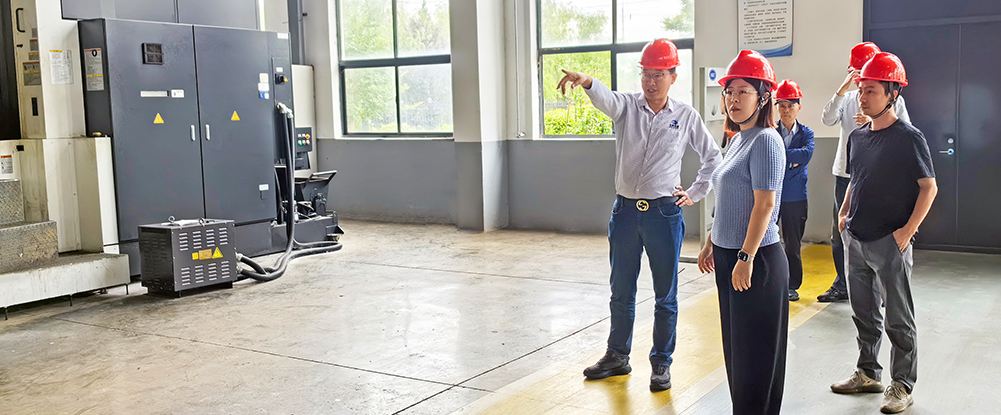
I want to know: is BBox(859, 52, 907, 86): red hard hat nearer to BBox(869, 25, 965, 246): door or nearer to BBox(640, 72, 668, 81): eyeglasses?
BBox(640, 72, 668, 81): eyeglasses

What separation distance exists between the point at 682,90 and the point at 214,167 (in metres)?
4.49

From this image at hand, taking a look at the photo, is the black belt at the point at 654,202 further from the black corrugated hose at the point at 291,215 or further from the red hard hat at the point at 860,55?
the black corrugated hose at the point at 291,215

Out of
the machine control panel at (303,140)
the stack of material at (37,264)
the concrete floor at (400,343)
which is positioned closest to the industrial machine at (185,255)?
the concrete floor at (400,343)

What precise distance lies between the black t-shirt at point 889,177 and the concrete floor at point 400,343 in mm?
756

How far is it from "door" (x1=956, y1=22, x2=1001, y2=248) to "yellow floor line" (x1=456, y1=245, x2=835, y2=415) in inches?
123

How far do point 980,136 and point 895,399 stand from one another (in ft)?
14.9

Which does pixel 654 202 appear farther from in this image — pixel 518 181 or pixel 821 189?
pixel 518 181

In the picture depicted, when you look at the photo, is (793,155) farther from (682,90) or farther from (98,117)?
(98,117)

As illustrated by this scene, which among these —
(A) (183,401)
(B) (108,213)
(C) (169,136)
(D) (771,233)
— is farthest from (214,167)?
(D) (771,233)

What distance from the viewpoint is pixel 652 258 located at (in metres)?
3.64

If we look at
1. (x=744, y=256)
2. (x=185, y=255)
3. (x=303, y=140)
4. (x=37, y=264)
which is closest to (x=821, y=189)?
(x=303, y=140)

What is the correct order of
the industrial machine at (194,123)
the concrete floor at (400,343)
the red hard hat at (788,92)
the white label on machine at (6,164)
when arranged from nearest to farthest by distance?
1. the concrete floor at (400,343)
2. the red hard hat at (788,92)
3. the white label on machine at (6,164)
4. the industrial machine at (194,123)

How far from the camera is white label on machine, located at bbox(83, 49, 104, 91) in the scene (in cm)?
643

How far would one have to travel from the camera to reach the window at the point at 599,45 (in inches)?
326
